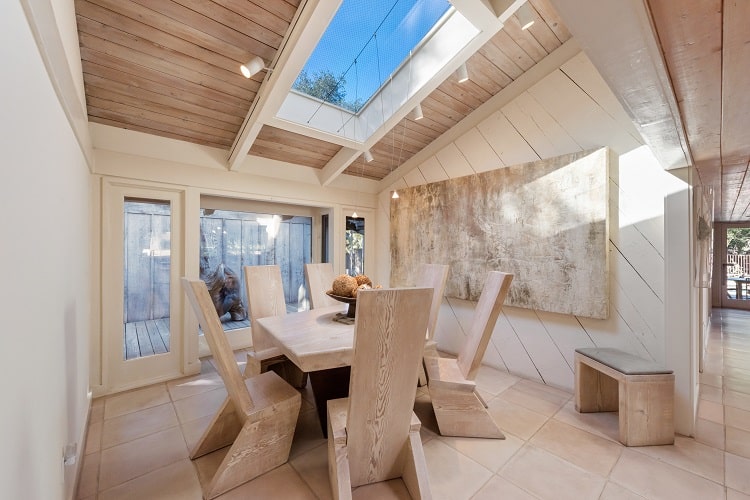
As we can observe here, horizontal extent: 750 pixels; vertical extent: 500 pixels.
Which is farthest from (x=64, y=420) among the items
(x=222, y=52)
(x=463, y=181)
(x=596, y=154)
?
(x=596, y=154)

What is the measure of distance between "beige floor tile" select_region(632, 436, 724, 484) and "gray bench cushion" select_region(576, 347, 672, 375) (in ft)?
1.61

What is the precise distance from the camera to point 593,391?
2412 millimetres

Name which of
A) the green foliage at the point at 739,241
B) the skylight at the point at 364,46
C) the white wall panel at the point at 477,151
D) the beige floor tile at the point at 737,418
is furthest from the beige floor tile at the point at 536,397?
the green foliage at the point at 739,241

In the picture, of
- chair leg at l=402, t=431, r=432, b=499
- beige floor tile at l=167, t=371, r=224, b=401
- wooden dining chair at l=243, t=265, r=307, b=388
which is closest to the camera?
chair leg at l=402, t=431, r=432, b=499

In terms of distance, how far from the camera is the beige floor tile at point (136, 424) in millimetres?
2068

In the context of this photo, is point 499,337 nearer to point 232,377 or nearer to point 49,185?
point 232,377

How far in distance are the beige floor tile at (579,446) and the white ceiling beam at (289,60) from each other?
3083 millimetres

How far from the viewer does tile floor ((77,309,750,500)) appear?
5.27 feet

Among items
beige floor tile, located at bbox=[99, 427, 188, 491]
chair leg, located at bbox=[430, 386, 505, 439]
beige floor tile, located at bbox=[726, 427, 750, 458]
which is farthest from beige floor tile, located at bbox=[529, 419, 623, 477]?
beige floor tile, located at bbox=[99, 427, 188, 491]

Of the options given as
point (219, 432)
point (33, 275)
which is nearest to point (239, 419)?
point (219, 432)

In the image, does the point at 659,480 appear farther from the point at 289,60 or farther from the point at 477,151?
the point at 289,60

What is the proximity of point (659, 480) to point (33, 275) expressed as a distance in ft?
10.0

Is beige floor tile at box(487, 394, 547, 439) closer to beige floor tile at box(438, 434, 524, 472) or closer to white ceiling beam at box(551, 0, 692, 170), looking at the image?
beige floor tile at box(438, 434, 524, 472)

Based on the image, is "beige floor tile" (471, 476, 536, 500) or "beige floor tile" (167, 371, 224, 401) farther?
"beige floor tile" (167, 371, 224, 401)
